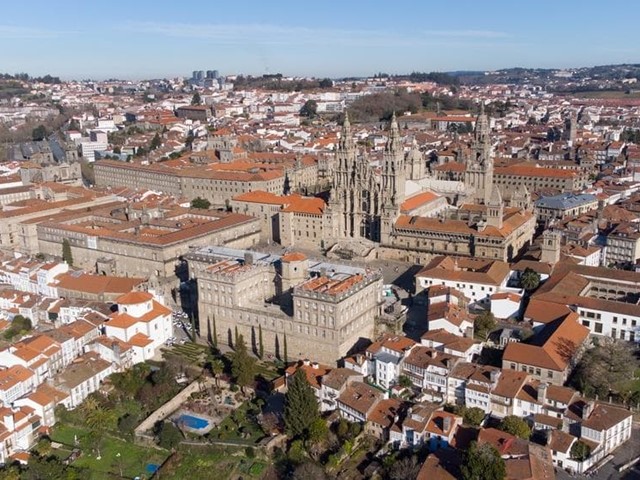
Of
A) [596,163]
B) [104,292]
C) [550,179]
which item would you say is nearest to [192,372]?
[104,292]

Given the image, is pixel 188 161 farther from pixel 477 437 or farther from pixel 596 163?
pixel 477 437

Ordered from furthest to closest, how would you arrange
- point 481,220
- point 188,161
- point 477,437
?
point 188,161 → point 481,220 → point 477,437

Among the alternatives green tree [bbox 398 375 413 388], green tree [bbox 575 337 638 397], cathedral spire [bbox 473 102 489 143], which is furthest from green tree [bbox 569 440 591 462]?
cathedral spire [bbox 473 102 489 143]

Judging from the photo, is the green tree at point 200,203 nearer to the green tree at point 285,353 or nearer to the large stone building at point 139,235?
the large stone building at point 139,235

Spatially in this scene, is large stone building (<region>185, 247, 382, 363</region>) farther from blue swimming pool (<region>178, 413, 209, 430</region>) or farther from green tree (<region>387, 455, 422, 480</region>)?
green tree (<region>387, 455, 422, 480</region>)

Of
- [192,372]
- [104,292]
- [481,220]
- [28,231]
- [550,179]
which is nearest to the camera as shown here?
[192,372]

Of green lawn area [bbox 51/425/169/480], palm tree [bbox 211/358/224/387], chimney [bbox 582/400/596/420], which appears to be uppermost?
chimney [bbox 582/400/596/420]
